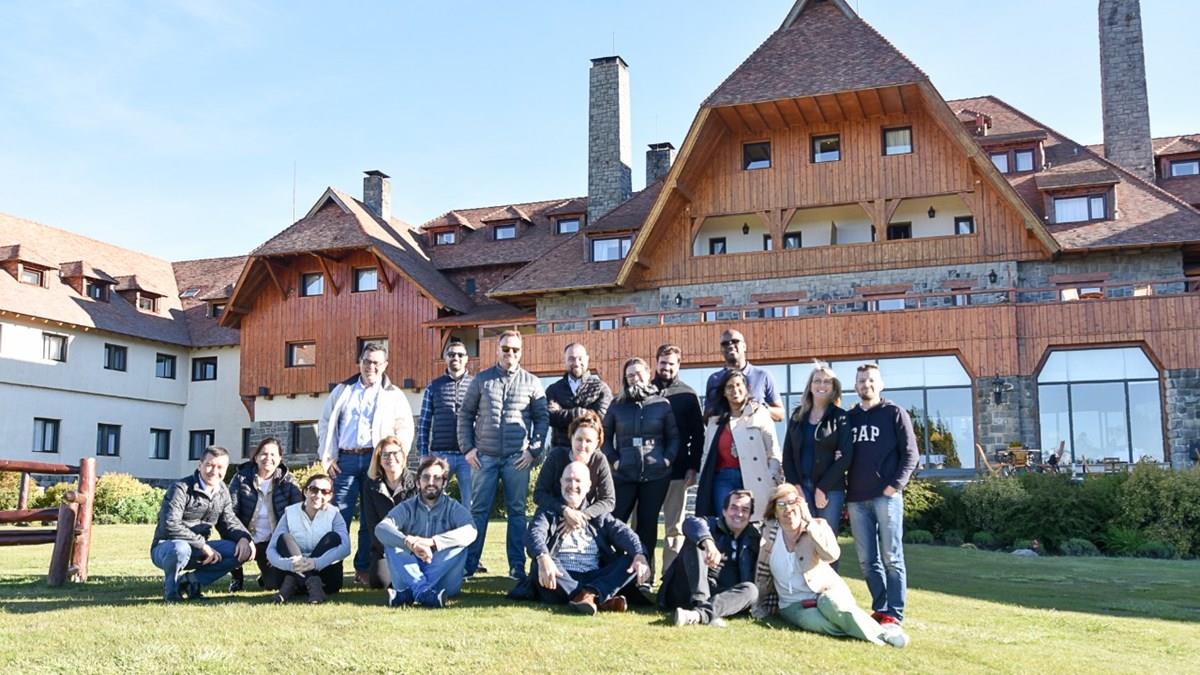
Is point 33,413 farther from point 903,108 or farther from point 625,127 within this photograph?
point 903,108

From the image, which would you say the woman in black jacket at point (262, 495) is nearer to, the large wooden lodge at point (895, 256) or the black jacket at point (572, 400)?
the black jacket at point (572, 400)

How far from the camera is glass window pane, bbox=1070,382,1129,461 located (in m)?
22.9

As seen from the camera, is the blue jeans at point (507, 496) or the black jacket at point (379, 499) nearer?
the black jacket at point (379, 499)

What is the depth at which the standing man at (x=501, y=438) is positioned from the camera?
9.52 metres

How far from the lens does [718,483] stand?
8609 mm

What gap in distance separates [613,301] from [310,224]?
10578mm

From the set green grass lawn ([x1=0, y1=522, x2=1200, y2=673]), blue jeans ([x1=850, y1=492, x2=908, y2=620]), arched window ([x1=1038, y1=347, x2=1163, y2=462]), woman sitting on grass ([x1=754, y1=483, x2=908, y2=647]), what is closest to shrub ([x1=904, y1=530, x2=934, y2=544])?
arched window ([x1=1038, y1=347, x2=1163, y2=462])

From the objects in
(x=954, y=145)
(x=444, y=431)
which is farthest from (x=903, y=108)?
(x=444, y=431)

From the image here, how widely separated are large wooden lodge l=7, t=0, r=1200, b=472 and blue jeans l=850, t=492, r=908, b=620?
1560cm

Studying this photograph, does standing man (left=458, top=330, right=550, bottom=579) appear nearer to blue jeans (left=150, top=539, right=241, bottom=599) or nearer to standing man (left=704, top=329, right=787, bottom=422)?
standing man (left=704, top=329, right=787, bottom=422)

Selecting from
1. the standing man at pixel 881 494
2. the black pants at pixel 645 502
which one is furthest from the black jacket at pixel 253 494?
the standing man at pixel 881 494

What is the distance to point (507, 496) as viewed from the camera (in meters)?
9.59

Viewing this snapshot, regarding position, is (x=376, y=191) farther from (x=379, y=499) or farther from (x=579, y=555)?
(x=579, y=555)

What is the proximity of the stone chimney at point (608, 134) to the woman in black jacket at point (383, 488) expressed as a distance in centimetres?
2278
